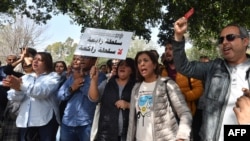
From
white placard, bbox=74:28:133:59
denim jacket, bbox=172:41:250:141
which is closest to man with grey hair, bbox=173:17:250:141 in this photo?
denim jacket, bbox=172:41:250:141

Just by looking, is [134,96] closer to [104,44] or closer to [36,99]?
[104,44]

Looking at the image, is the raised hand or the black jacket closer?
the raised hand

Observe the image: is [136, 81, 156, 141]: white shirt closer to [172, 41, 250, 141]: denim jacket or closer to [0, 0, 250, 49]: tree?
[172, 41, 250, 141]: denim jacket

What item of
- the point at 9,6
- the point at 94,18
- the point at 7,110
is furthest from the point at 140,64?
the point at 94,18

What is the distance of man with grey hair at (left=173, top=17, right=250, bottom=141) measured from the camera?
2.52 metres

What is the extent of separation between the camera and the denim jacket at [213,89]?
2529 mm

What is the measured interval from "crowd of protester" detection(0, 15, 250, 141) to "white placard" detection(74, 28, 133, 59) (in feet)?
0.39

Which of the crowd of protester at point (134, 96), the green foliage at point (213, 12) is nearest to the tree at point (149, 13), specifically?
the green foliage at point (213, 12)

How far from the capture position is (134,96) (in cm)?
329

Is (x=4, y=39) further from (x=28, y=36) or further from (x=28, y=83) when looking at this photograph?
(x=28, y=83)

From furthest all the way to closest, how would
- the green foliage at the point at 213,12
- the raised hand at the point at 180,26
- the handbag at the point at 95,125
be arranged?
the green foliage at the point at 213,12 < the handbag at the point at 95,125 < the raised hand at the point at 180,26

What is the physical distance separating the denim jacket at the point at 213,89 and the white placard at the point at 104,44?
4.28 feet

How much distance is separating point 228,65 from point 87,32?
2.01m

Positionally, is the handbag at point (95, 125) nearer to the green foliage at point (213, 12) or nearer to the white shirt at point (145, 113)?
the white shirt at point (145, 113)
